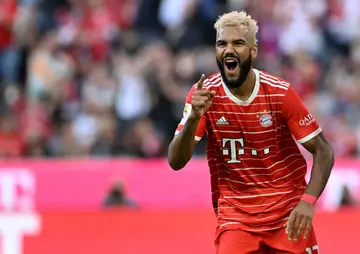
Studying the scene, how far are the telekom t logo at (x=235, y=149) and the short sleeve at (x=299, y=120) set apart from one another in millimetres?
243

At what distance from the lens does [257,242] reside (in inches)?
254

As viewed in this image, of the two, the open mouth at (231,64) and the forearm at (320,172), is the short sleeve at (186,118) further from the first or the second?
the forearm at (320,172)

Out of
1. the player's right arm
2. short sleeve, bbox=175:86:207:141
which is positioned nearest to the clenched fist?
the player's right arm

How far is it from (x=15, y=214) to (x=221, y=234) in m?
4.00

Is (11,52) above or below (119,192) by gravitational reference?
above

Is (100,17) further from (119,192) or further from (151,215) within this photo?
(151,215)

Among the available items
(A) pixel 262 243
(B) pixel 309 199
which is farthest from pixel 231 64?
(A) pixel 262 243

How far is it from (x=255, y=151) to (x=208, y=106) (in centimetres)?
63

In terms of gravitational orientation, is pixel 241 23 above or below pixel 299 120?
above

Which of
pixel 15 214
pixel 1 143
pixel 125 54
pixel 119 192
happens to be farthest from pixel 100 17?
pixel 15 214

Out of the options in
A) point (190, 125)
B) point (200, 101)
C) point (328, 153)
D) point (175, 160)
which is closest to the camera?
point (200, 101)

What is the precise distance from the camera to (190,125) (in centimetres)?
607

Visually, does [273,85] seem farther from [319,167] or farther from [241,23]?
[319,167]

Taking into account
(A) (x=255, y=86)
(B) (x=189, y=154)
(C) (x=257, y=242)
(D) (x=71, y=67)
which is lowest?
(C) (x=257, y=242)
